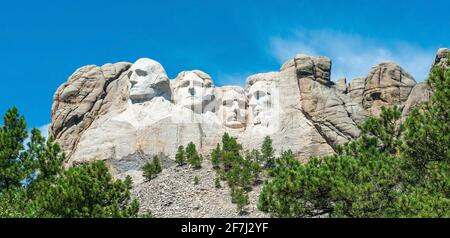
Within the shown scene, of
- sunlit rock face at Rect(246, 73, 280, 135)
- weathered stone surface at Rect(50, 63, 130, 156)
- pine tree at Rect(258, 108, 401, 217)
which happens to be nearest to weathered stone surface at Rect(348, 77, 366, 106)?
sunlit rock face at Rect(246, 73, 280, 135)

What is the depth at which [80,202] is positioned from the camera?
20516 mm

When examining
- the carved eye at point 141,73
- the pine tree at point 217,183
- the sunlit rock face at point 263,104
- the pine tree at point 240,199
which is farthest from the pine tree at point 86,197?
the sunlit rock face at point 263,104

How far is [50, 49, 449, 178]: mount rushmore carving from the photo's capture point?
36.6 metres

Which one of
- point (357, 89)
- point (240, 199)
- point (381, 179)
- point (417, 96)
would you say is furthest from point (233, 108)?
point (381, 179)

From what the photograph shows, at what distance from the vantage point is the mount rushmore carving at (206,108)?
3656cm

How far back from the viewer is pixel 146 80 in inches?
1496

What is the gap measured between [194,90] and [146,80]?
8.57 feet

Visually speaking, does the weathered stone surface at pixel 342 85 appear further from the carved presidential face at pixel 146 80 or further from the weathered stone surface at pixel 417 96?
the carved presidential face at pixel 146 80

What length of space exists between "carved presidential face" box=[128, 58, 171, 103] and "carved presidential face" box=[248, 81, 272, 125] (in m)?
4.61

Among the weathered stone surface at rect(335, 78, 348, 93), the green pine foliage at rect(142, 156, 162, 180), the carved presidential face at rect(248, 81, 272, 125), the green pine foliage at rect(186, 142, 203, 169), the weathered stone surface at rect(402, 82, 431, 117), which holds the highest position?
the weathered stone surface at rect(335, 78, 348, 93)

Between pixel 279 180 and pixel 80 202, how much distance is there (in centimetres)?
653

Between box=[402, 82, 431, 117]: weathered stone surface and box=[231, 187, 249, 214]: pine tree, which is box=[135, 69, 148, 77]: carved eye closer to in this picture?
box=[231, 187, 249, 214]: pine tree

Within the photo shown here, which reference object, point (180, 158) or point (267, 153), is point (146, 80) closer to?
point (180, 158)
